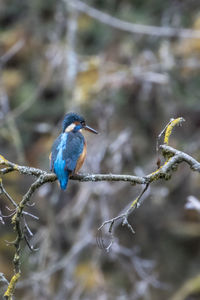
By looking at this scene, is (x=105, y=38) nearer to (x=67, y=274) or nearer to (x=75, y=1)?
(x=75, y=1)

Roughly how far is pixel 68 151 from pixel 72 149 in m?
0.07

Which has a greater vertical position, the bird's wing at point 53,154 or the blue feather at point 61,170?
the bird's wing at point 53,154

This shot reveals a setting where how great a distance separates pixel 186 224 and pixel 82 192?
97.6 inches

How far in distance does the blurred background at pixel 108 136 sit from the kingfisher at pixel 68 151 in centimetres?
221

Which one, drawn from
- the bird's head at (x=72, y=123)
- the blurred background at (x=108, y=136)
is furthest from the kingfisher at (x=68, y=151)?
the blurred background at (x=108, y=136)

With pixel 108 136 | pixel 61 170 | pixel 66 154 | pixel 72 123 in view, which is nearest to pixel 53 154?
pixel 66 154

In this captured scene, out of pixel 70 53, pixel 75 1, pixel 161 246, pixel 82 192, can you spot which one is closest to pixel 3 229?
pixel 82 192

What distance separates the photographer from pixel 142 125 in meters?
9.34

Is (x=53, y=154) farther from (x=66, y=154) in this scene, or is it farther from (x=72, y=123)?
(x=72, y=123)

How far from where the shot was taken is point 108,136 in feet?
22.6

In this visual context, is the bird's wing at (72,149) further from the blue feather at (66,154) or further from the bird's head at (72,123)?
the bird's head at (72,123)

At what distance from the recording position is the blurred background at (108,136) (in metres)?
7.00

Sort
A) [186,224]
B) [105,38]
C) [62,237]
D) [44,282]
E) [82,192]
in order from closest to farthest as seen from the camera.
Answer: [44,282] < [82,192] < [62,237] < [186,224] < [105,38]

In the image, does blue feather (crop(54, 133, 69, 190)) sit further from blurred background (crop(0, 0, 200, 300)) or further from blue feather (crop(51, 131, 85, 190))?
blurred background (crop(0, 0, 200, 300))
